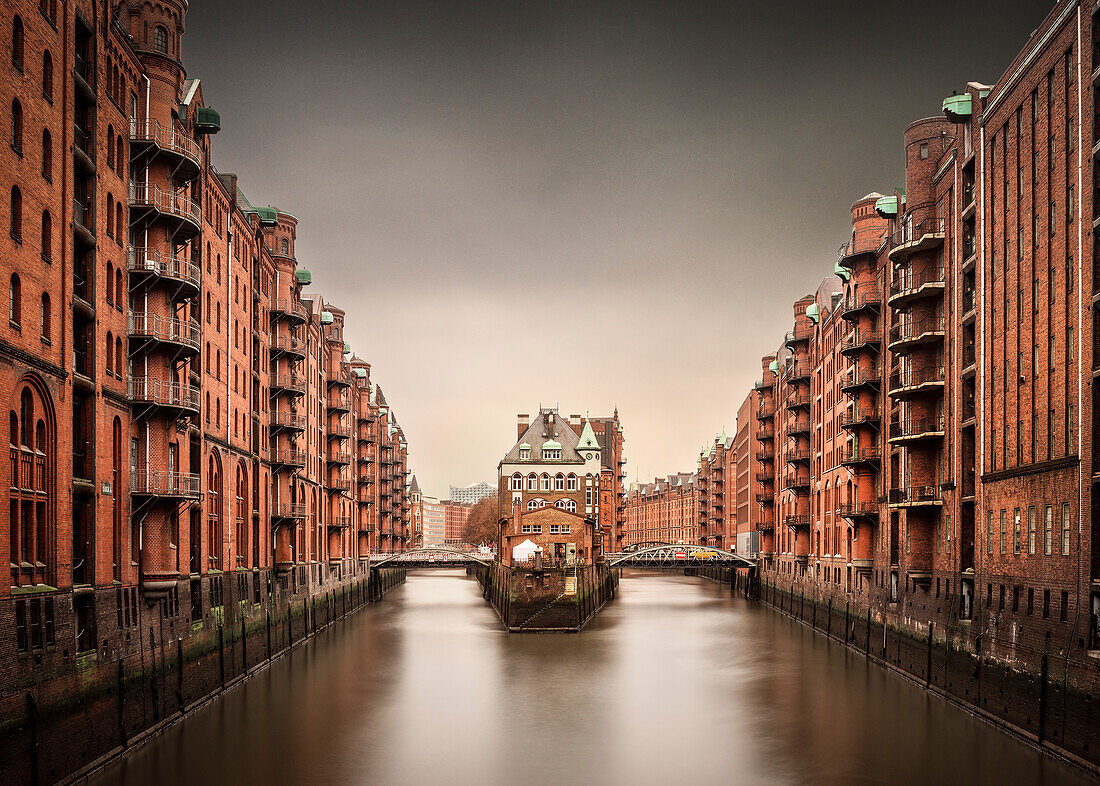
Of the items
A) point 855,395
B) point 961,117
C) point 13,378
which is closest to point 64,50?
point 13,378

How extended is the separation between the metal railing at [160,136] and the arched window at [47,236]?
22.7 feet

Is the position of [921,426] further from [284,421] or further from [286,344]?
[286,344]

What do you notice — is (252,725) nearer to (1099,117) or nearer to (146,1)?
(146,1)

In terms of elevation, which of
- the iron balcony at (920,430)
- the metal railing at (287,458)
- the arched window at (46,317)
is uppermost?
the arched window at (46,317)

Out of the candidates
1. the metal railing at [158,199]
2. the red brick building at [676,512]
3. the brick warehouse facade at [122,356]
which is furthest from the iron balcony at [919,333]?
the red brick building at [676,512]

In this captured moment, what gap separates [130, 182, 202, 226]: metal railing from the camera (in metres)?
31.8

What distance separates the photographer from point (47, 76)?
985 inches

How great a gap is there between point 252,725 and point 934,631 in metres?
22.0

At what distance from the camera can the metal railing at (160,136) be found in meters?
31.7

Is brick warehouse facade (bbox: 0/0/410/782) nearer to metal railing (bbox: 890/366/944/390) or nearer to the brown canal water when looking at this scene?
the brown canal water

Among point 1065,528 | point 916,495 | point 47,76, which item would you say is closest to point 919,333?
point 916,495

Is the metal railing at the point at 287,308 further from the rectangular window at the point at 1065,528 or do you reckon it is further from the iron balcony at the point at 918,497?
the rectangular window at the point at 1065,528

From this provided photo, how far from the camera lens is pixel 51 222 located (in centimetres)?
2516

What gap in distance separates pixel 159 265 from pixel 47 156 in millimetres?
7723
